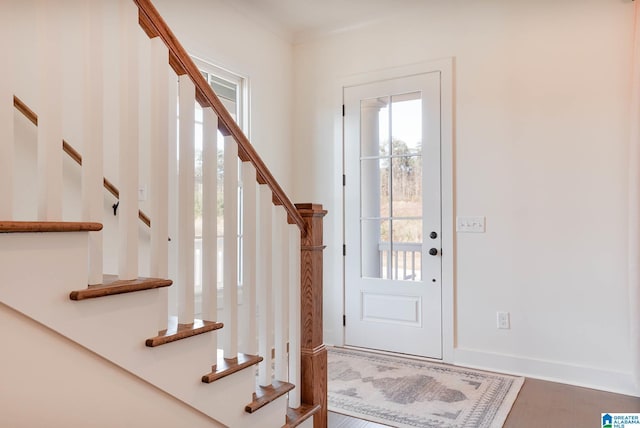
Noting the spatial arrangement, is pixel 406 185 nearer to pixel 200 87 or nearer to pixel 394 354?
pixel 394 354

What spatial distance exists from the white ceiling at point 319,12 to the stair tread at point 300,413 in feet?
9.63

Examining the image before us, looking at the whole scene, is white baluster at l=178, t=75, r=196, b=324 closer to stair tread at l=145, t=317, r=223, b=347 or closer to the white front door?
stair tread at l=145, t=317, r=223, b=347

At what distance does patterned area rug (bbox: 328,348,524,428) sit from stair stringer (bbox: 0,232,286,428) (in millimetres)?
1184

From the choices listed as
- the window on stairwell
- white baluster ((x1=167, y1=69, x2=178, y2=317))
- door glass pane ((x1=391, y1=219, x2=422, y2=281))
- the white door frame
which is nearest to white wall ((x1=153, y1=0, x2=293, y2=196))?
the window on stairwell

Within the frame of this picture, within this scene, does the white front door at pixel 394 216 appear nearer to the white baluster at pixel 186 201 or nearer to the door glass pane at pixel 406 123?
the door glass pane at pixel 406 123

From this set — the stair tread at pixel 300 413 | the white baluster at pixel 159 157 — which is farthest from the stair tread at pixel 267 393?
the white baluster at pixel 159 157

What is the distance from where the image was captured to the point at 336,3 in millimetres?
3441

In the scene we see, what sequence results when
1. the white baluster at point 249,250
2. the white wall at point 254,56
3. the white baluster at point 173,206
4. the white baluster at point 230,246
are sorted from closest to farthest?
the white baluster at point 230,246 < the white baluster at point 249,250 < the white baluster at point 173,206 < the white wall at point 254,56

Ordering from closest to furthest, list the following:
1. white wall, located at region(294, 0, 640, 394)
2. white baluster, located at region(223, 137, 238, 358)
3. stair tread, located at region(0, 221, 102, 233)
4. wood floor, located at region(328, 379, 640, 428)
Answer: stair tread, located at region(0, 221, 102, 233)
white baluster, located at region(223, 137, 238, 358)
wood floor, located at region(328, 379, 640, 428)
white wall, located at region(294, 0, 640, 394)

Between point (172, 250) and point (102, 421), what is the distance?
66.0 inches

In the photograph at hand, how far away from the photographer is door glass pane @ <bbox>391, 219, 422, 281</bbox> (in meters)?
3.55

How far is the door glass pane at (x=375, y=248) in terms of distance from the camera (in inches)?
145

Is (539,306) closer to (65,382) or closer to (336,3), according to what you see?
(336,3)

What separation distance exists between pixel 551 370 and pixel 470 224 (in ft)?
3.82
